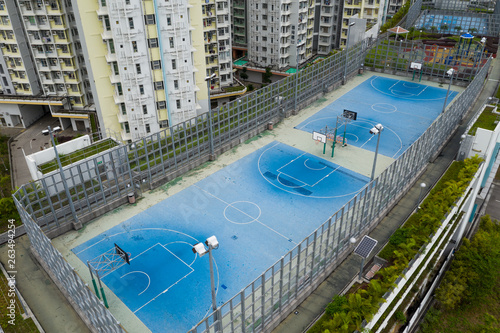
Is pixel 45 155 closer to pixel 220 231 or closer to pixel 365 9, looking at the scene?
pixel 220 231

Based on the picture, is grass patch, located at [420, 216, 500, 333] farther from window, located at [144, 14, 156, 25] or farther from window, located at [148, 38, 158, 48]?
window, located at [144, 14, 156, 25]

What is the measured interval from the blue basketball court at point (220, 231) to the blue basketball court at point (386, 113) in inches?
235

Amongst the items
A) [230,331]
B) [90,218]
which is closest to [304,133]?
[90,218]

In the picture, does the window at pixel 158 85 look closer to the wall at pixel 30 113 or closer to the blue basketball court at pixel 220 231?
the blue basketball court at pixel 220 231

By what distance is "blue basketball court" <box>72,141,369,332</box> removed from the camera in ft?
78.0

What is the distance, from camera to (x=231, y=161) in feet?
117

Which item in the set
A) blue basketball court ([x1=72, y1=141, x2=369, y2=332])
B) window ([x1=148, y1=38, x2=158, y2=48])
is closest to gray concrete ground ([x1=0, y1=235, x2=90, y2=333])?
blue basketball court ([x1=72, y1=141, x2=369, y2=332])

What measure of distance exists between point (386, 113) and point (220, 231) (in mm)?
24975

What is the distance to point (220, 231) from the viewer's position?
28.3 m

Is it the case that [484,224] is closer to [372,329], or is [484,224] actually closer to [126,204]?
[372,329]

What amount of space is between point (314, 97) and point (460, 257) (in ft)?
72.7

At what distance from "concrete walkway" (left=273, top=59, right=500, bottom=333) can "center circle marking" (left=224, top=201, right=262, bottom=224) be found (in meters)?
7.25

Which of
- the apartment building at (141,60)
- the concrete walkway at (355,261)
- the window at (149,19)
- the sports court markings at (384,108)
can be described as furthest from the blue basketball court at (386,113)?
the window at (149,19)

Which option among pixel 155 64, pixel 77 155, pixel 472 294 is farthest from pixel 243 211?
pixel 472 294
